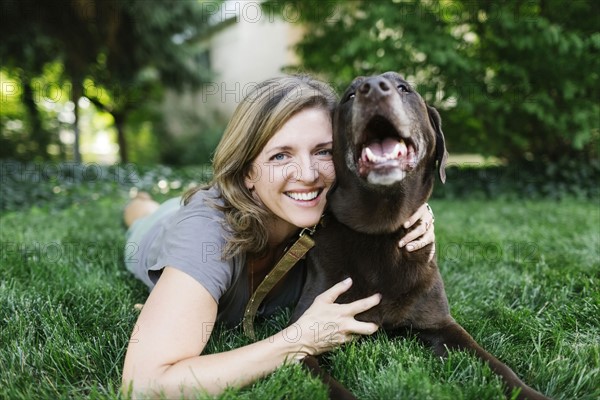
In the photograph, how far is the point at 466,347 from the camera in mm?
1901

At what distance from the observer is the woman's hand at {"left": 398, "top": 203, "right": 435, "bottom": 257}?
6.97 feet

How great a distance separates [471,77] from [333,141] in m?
5.34

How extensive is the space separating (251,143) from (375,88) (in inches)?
24.9

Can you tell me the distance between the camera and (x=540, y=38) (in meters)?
6.11

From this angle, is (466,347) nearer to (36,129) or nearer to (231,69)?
(36,129)

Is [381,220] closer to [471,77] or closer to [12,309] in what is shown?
[12,309]

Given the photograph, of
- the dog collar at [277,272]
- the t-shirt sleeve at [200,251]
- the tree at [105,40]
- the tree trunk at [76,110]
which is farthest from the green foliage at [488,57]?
the tree trunk at [76,110]

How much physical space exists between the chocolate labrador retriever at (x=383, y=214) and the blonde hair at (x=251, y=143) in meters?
0.21

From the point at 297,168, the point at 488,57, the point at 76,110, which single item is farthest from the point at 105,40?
the point at 297,168

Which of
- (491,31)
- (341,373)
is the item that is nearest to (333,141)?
(341,373)

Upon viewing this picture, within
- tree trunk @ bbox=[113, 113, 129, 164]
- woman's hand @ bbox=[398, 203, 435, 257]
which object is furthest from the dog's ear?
tree trunk @ bbox=[113, 113, 129, 164]

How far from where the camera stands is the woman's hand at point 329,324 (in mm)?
1826

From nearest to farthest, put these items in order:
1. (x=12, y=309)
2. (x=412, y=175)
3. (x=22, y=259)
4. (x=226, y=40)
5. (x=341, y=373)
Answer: (x=341, y=373)
(x=412, y=175)
(x=12, y=309)
(x=22, y=259)
(x=226, y=40)

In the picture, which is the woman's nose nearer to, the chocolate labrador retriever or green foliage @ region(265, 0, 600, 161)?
the chocolate labrador retriever
